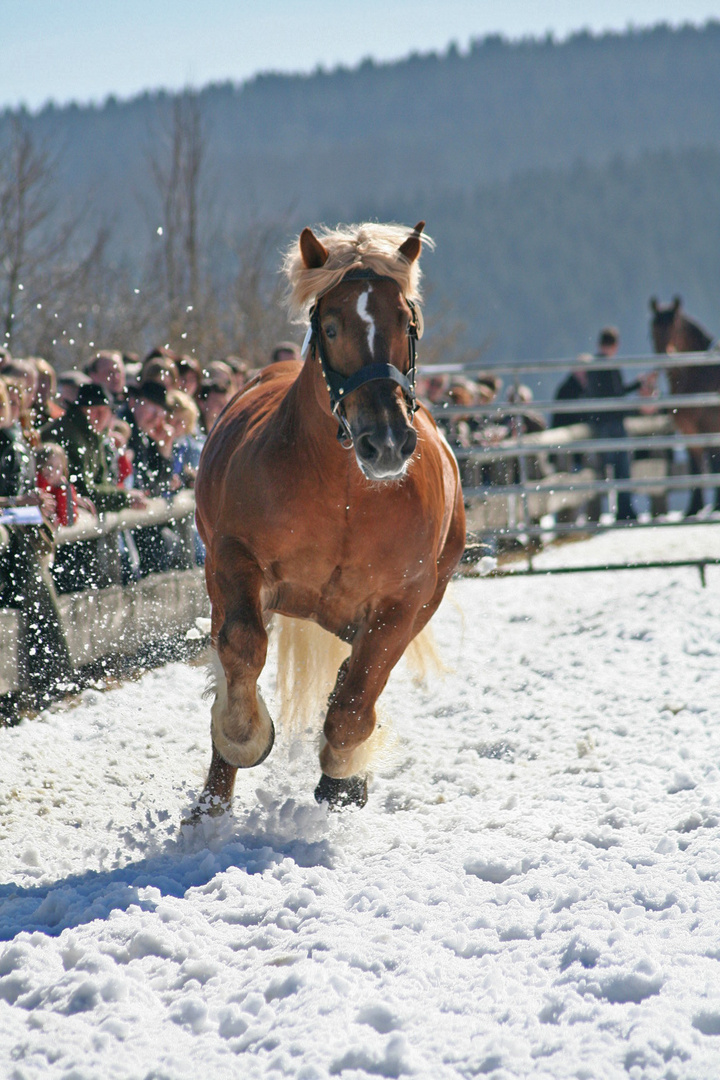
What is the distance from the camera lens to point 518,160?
10181 centimetres

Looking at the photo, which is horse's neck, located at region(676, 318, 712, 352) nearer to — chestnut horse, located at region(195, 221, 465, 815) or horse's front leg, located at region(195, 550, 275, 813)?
chestnut horse, located at region(195, 221, 465, 815)

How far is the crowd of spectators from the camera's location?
226 inches

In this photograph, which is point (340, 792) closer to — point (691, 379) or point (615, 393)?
point (615, 393)

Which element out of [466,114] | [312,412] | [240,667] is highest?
[466,114]

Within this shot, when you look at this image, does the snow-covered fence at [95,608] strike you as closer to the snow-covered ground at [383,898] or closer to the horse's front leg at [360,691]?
the snow-covered ground at [383,898]

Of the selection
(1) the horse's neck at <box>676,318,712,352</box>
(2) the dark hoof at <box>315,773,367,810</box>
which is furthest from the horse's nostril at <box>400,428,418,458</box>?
(1) the horse's neck at <box>676,318,712,352</box>

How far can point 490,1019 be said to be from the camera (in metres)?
2.43

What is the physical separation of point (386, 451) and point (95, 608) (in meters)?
3.20

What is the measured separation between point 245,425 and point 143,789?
1490mm

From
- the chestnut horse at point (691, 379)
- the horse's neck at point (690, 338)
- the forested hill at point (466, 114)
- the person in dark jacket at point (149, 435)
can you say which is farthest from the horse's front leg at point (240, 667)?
the forested hill at point (466, 114)

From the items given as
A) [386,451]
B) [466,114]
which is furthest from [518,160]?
[386,451]

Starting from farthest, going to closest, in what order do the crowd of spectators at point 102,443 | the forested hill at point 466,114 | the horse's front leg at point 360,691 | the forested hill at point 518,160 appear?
the forested hill at point 466,114 → the forested hill at point 518,160 → the crowd of spectators at point 102,443 → the horse's front leg at point 360,691

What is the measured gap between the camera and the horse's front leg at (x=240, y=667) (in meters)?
3.71

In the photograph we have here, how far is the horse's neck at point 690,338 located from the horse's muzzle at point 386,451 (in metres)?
10.9
